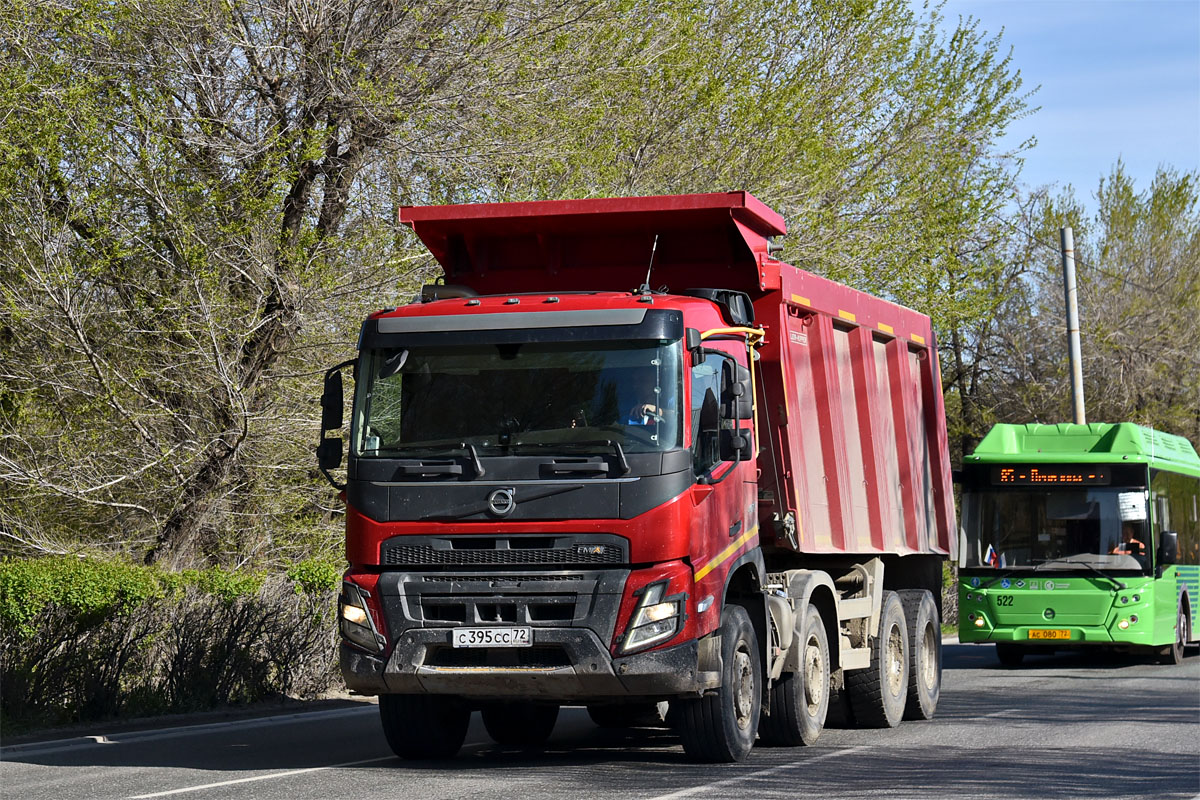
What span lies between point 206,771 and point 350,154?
872cm

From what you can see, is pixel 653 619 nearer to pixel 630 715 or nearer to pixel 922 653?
pixel 630 715

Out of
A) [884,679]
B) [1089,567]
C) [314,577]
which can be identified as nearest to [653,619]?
[884,679]

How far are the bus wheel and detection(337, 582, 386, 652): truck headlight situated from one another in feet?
49.8

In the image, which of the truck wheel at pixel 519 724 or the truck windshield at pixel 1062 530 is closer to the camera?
the truck wheel at pixel 519 724

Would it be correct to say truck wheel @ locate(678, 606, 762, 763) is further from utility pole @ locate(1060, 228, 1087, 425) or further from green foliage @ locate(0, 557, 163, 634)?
utility pole @ locate(1060, 228, 1087, 425)

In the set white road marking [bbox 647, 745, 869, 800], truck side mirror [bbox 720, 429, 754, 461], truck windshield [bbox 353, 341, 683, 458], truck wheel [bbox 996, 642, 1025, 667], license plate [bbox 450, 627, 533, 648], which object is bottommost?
truck wheel [bbox 996, 642, 1025, 667]

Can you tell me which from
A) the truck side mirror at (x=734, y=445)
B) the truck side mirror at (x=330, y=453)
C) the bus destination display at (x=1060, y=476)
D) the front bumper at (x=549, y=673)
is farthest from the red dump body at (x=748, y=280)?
the bus destination display at (x=1060, y=476)

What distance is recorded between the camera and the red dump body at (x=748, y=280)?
37.7 ft

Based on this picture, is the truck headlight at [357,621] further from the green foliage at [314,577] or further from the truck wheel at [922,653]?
the green foliage at [314,577]

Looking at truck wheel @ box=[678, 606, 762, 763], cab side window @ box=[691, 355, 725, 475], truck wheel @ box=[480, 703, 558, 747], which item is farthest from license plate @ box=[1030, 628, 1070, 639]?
cab side window @ box=[691, 355, 725, 475]

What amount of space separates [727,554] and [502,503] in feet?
5.13

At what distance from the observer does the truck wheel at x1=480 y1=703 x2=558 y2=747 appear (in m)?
12.3

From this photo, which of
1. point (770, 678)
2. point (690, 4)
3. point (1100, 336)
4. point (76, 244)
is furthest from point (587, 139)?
point (1100, 336)

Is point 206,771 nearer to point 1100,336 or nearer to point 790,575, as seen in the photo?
point 790,575
